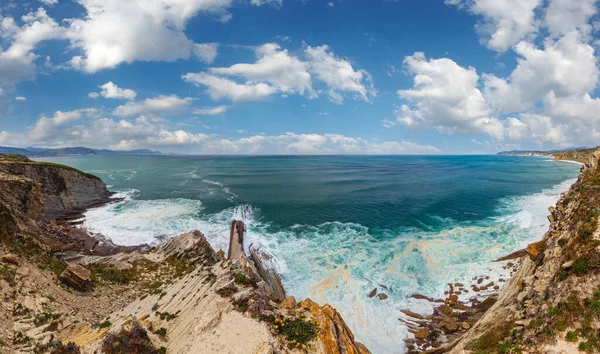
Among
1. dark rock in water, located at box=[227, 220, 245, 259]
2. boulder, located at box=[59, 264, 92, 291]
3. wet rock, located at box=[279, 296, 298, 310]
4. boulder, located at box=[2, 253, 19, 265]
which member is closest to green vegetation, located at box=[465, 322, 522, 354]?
wet rock, located at box=[279, 296, 298, 310]

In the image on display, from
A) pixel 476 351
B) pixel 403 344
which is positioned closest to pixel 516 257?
pixel 403 344

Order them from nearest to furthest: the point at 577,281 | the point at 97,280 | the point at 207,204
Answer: the point at 577,281 < the point at 97,280 < the point at 207,204

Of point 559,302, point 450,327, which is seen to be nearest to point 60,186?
point 450,327

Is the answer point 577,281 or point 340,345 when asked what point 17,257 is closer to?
point 340,345

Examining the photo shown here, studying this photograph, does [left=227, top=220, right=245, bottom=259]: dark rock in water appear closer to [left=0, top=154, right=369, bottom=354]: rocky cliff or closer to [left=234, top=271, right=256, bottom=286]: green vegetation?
[left=0, top=154, right=369, bottom=354]: rocky cliff

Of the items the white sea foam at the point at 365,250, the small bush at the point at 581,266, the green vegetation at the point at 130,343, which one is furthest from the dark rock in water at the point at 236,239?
the small bush at the point at 581,266

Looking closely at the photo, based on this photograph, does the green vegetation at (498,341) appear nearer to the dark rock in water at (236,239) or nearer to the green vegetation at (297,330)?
the green vegetation at (297,330)

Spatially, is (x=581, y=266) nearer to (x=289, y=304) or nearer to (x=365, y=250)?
(x=289, y=304)
